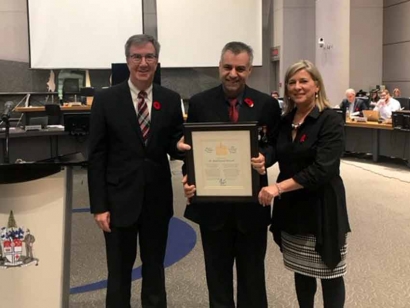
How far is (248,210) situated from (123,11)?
11196mm

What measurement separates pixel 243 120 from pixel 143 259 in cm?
95

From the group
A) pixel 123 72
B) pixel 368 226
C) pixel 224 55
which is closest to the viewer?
pixel 224 55

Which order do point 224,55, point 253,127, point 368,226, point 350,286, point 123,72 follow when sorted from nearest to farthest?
1. point 253,127
2. point 224,55
3. point 350,286
4. point 368,226
5. point 123,72

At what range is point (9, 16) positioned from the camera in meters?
12.4

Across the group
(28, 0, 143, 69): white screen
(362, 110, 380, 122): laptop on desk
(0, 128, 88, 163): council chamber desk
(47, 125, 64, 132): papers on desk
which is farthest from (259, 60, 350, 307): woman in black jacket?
(28, 0, 143, 69): white screen

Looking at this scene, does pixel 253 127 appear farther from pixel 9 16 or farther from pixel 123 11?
pixel 9 16

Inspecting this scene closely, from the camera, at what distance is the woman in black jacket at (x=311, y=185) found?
2.22m

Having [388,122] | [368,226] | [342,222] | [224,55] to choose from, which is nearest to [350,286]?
[342,222]

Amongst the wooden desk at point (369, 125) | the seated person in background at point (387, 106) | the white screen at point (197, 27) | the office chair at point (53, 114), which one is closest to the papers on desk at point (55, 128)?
the office chair at point (53, 114)

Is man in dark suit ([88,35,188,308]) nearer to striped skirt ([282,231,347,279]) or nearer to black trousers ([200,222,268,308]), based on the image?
black trousers ([200,222,268,308])

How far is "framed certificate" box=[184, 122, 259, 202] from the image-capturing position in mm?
2162

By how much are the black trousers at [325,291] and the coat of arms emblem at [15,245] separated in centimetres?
136

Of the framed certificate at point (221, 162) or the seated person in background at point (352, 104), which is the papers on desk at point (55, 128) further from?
the framed certificate at point (221, 162)

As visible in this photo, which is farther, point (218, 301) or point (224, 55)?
point (218, 301)
